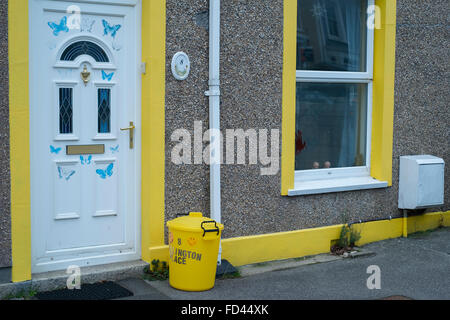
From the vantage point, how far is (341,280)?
5.56 meters

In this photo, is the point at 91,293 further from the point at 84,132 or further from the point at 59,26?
the point at 59,26

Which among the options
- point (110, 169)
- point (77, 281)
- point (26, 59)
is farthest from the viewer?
point (110, 169)

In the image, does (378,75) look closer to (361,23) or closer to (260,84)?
(361,23)

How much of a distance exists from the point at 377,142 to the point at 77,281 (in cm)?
384

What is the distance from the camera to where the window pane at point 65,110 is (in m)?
5.16

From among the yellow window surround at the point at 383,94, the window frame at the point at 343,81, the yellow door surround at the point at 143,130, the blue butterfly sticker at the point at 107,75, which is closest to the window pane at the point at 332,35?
the window frame at the point at 343,81

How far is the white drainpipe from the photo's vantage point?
5594mm

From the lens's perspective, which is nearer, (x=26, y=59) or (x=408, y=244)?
(x=26, y=59)

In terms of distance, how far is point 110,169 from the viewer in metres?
5.43

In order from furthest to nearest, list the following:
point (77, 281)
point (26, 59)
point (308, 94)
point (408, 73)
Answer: point (408, 73), point (308, 94), point (77, 281), point (26, 59)

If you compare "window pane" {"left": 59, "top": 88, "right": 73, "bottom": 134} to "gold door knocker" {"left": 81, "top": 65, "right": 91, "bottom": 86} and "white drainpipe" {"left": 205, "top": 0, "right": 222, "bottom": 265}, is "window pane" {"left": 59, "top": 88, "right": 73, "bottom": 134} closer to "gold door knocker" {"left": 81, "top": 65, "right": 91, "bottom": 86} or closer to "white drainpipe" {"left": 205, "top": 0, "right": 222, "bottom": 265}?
"gold door knocker" {"left": 81, "top": 65, "right": 91, "bottom": 86}

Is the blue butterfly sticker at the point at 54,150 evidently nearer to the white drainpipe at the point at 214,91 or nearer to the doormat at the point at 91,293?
the doormat at the point at 91,293

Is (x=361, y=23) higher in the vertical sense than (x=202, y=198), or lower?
higher

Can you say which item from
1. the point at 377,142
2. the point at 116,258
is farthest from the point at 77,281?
the point at 377,142
